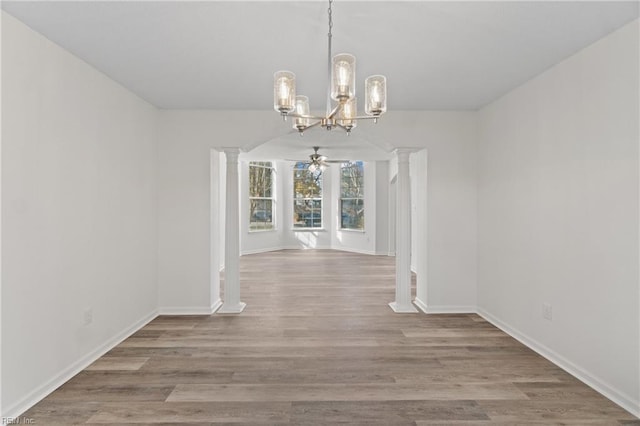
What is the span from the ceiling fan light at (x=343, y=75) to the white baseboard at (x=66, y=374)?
270cm

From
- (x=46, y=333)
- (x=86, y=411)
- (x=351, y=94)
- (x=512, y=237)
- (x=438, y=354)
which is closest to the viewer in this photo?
(x=351, y=94)

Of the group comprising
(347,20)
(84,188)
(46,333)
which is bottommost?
(46,333)

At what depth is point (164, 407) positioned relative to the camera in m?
2.27

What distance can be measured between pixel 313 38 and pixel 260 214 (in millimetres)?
8093

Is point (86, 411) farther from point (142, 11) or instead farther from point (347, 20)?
point (347, 20)

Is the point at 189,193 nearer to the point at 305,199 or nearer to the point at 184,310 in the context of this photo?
the point at 184,310

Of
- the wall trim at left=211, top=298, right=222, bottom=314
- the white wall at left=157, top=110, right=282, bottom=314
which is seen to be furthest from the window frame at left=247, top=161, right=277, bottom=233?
the white wall at left=157, top=110, right=282, bottom=314

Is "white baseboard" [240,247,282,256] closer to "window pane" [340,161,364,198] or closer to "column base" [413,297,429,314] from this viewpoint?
"window pane" [340,161,364,198]

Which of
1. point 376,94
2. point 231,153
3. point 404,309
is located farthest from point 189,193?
point 404,309

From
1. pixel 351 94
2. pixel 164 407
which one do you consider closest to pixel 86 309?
pixel 164 407

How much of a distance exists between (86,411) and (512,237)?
3825mm

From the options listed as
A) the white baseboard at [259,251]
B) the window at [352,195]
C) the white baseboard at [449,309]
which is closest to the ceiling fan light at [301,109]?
the white baseboard at [449,309]

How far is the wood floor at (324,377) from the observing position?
86.0 inches

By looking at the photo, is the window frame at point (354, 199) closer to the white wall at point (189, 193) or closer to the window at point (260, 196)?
the window at point (260, 196)
